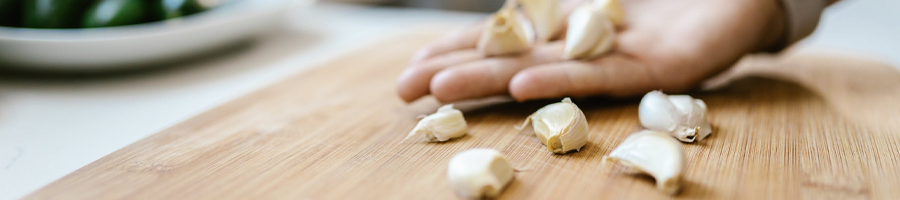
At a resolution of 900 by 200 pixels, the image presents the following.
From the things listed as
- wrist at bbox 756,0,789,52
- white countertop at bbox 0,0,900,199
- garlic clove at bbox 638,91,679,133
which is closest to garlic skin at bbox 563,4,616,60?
garlic clove at bbox 638,91,679,133

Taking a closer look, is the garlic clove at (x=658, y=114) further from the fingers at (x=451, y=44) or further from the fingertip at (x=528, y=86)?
the fingers at (x=451, y=44)

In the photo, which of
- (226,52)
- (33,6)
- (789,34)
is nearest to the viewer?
(789,34)

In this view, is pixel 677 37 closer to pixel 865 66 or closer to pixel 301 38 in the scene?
pixel 865 66

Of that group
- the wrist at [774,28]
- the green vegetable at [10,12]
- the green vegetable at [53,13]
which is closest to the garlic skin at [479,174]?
the wrist at [774,28]

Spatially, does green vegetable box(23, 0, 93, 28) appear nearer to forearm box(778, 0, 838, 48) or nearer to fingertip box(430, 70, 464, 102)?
fingertip box(430, 70, 464, 102)

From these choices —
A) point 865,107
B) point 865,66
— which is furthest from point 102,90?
point 865,66
